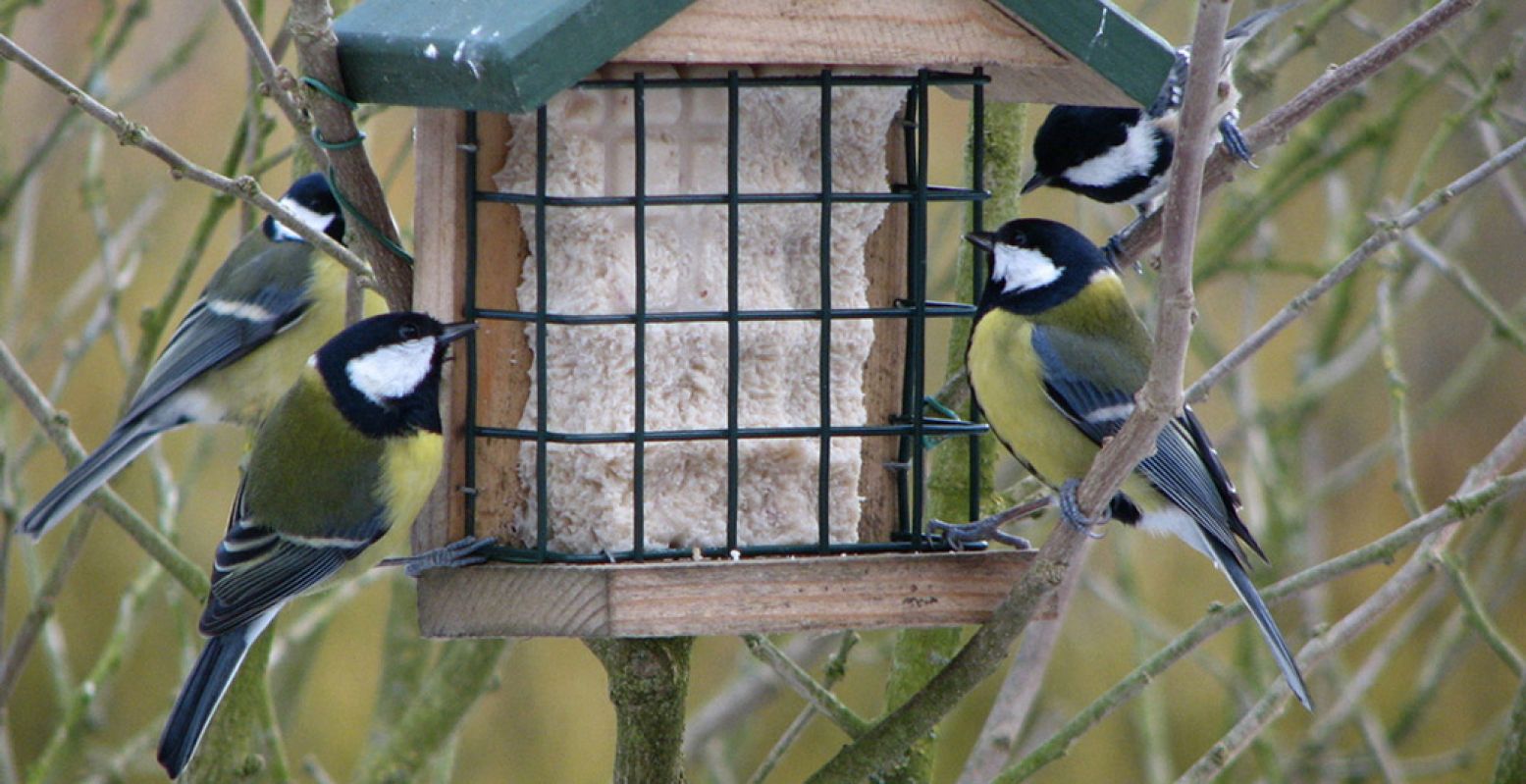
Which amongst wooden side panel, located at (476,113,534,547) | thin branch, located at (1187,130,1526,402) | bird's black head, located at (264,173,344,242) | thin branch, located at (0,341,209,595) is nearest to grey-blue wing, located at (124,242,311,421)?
bird's black head, located at (264,173,344,242)

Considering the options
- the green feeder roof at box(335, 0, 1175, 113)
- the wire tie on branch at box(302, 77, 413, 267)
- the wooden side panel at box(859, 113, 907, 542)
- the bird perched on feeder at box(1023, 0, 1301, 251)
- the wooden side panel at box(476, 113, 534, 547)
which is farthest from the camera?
the bird perched on feeder at box(1023, 0, 1301, 251)

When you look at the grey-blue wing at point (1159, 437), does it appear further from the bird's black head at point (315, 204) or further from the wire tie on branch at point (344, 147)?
the bird's black head at point (315, 204)

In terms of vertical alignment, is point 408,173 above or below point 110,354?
above

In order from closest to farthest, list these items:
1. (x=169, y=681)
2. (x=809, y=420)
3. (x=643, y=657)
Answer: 1. (x=643, y=657)
2. (x=809, y=420)
3. (x=169, y=681)

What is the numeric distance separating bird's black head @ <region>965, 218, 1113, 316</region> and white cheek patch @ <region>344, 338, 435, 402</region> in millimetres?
1121

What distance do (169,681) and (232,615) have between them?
3.24m

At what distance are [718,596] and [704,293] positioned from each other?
0.61 meters

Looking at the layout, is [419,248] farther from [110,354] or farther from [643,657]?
[110,354]

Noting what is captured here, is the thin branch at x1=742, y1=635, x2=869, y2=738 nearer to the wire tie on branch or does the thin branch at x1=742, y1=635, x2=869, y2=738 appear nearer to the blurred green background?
the wire tie on branch

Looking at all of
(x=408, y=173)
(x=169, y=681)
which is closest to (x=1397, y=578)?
(x=408, y=173)

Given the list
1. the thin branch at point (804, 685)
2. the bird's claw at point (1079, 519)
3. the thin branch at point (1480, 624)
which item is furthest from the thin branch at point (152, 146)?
the thin branch at point (1480, 624)

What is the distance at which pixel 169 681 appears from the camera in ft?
20.2

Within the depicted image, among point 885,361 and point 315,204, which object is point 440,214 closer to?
point 885,361

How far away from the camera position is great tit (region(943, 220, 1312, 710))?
3324mm
